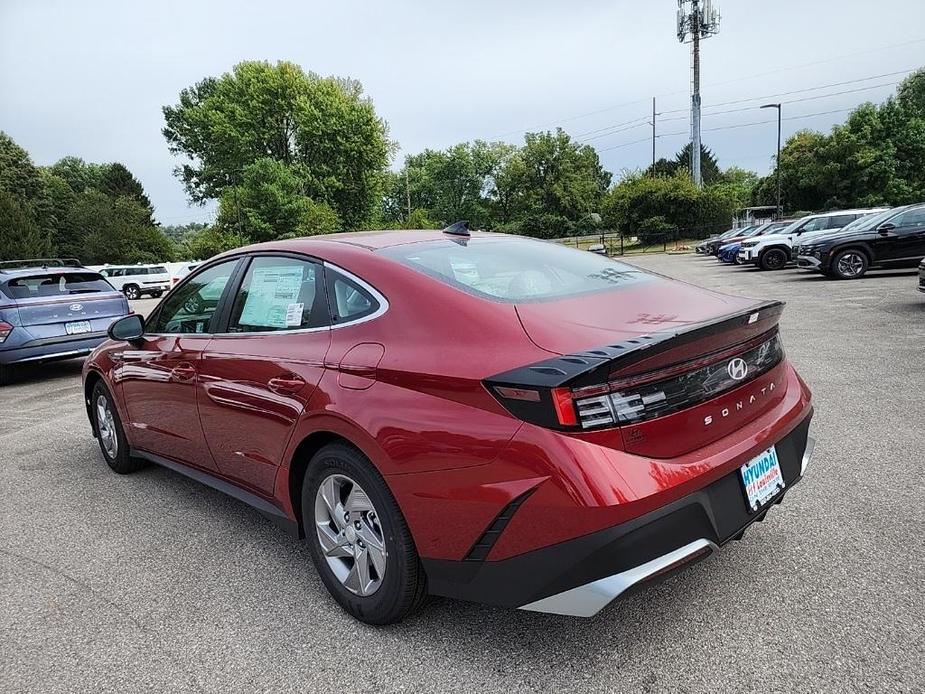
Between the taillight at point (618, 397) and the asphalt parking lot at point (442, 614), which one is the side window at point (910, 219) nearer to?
the asphalt parking lot at point (442, 614)

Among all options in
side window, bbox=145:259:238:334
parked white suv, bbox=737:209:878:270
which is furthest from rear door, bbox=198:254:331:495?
parked white suv, bbox=737:209:878:270

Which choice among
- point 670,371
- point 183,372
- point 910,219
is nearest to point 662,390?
point 670,371

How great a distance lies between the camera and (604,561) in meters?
1.91

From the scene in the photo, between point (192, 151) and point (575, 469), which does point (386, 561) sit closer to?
point (575, 469)

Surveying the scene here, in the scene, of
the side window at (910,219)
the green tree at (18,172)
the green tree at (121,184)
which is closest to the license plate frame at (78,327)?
the side window at (910,219)

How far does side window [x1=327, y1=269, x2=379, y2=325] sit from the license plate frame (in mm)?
7420

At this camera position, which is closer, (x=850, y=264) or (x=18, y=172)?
(x=850, y=264)

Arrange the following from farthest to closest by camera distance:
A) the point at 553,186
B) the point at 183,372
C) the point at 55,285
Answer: the point at 553,186 → the point at 55,285 → the point at 183,372

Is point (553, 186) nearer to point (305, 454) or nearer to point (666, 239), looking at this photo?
point (666, 239)

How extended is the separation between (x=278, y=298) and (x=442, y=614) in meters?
1.59

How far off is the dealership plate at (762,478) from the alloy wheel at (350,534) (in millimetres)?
1323

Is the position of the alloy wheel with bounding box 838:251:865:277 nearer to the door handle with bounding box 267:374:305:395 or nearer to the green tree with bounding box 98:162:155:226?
the door handle with bounding box 267:374:305:395

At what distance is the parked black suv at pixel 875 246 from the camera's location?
44.3 feet

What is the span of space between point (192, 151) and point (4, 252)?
1729 cm
